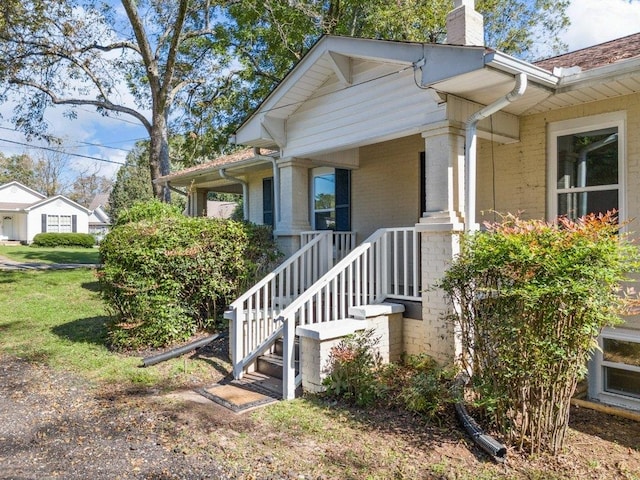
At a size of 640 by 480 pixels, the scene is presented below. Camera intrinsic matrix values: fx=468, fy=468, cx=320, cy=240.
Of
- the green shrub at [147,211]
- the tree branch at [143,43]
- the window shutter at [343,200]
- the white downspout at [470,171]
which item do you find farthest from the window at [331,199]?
the tree branch at [143,43]

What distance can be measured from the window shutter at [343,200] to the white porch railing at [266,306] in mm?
1854

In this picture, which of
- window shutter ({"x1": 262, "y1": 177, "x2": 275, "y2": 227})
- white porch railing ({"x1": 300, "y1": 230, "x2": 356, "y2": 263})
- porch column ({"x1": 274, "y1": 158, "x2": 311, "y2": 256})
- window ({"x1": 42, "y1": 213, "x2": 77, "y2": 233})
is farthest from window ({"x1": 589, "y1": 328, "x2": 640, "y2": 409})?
window ({"x1": 42, "y1": 213, "x2": 77, "y2": 233})

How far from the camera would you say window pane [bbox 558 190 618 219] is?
586cm

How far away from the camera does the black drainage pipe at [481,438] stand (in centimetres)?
396

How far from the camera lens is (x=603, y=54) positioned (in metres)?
6.29

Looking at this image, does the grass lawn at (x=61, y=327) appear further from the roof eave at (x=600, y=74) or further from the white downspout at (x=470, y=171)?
the roof eave at (x=600, y=74)

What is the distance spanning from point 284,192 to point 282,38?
30.6 ft

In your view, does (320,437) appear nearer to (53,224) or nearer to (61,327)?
(61,327)

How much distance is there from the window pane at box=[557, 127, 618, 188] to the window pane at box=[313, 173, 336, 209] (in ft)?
15.8

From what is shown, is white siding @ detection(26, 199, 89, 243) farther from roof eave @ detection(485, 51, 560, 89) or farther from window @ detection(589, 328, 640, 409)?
window @ detection(589, 328, 640, 409)

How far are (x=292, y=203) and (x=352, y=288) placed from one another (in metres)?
2.63

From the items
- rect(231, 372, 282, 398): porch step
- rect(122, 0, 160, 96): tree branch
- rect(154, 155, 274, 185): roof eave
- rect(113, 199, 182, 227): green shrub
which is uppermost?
rect(122, 0, 160, 96): tree branch

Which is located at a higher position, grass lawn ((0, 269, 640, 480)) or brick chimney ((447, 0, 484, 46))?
brick chimney ((447, 0, 484, 46))

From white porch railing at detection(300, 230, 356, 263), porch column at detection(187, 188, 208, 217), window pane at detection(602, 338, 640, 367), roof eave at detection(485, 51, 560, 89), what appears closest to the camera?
roof eave at detection(485, 51, 560, 89)
